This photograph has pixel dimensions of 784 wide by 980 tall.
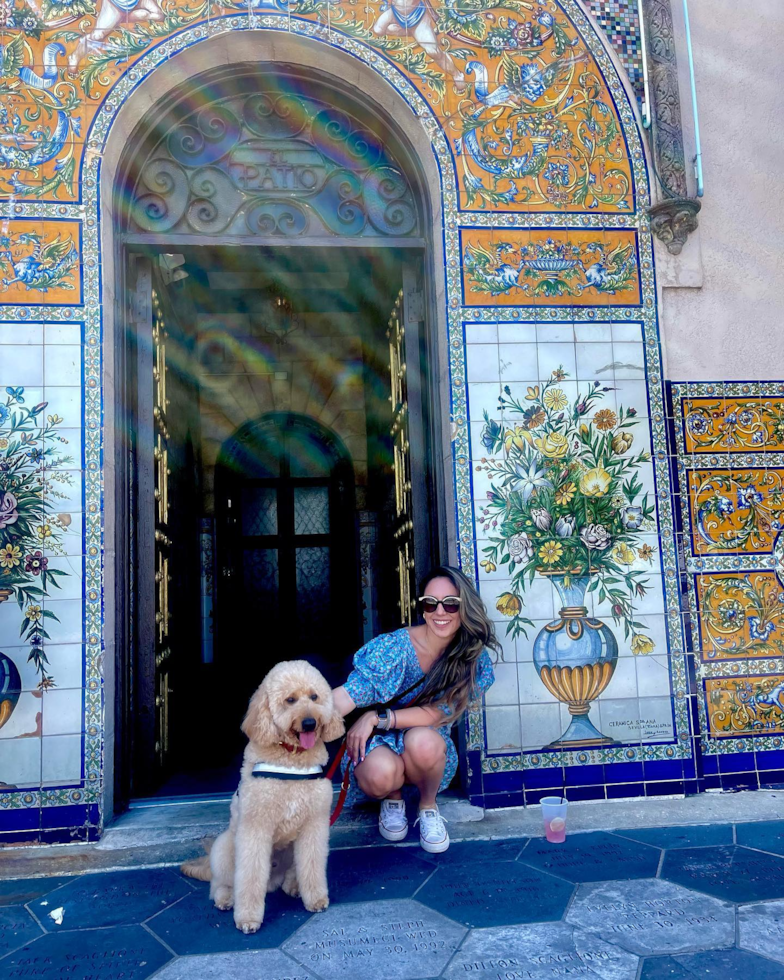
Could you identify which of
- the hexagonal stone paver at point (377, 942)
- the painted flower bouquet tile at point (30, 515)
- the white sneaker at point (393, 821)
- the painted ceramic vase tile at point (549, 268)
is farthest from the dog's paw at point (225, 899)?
the painted ceramic vase tile at point (549, 268)

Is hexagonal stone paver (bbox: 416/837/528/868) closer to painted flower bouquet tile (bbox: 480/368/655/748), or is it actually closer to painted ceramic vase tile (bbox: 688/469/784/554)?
painted flower bouquet tile (bbox: 480/368/655/748)

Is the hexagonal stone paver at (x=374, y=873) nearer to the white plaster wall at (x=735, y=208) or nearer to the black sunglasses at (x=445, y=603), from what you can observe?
the black sunglasses at (x=445, y=603)

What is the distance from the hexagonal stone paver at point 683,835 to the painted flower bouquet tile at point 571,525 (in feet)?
1.75

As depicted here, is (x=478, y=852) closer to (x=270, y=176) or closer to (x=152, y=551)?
(x=152, y=551)

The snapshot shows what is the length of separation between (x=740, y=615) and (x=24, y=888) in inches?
139

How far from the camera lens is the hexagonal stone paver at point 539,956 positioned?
7.33 feet

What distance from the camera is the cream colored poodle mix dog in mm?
2529

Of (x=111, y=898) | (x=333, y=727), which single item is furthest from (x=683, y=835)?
(x=111, y=898)

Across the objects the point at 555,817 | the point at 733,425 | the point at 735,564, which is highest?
the point at 733,425

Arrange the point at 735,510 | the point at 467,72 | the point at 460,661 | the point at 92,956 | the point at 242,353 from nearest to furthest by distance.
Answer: the point at 92,956
the point at 460,661
the point at 735,510
the point at 467,72
the point at 242,353

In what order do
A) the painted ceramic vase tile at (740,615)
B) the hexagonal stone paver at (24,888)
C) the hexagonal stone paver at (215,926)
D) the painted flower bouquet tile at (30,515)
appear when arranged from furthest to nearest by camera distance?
the painted ceramic vase tile at (740,615) → the painted flower bouquet tile at (30,515) → the hexagonal stone paver at (24,888) → the hexagonal stone paver at (215,926)

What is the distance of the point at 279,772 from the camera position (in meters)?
2.61

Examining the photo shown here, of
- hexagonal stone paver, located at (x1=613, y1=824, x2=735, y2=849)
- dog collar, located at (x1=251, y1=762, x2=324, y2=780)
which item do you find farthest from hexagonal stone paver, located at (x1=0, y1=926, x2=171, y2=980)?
hexagonal stone paver, located at (x1=613, y1=824, x2=735, y2=849)

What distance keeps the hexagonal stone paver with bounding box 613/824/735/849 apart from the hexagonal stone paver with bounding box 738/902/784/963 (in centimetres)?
63
